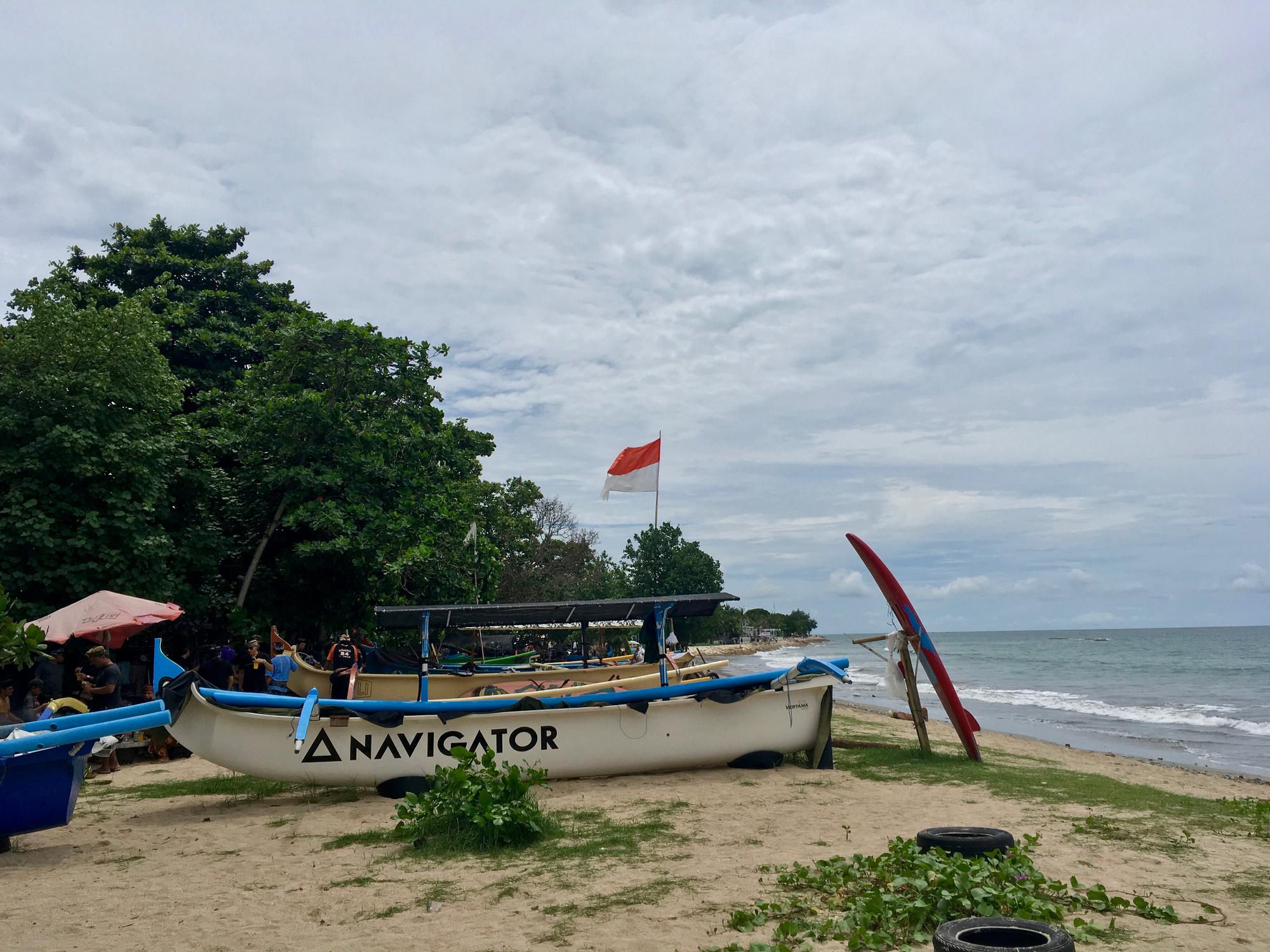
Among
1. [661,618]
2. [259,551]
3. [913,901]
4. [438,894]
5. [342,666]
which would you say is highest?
[259,551]

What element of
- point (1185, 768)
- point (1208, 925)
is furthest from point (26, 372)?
point (1185, 768)

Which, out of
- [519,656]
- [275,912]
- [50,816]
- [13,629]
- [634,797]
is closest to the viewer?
[275,912]

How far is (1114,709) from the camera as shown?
2750 centimetres

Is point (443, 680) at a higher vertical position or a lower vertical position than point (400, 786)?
higher

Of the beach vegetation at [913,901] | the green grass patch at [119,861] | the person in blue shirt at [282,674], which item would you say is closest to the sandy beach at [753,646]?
the person in blue shirt at [282,674]

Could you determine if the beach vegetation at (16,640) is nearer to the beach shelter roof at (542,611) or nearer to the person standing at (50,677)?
the person standing at (50,677)

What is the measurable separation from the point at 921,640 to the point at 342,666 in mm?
7722

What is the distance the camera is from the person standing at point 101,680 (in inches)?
425

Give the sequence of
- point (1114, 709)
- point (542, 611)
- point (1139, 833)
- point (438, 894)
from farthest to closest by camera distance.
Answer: point (1114, 709)
point (542, 611)
point (1139, 833)
point (438, 894)

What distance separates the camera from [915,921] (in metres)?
4.66

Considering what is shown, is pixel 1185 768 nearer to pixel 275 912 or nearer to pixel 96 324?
pixel 275 912

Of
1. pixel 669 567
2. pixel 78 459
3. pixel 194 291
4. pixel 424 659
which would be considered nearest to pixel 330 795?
pixel 424 659

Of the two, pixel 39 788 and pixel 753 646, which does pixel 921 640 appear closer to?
pixel 39 788

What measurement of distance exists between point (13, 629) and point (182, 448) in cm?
1120
